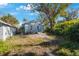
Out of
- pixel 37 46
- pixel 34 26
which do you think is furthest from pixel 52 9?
pixel 37 46

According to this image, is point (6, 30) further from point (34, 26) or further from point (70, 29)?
point (70, 29)

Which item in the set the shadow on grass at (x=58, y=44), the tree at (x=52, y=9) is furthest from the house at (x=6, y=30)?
the tree at (x=52, y=9)

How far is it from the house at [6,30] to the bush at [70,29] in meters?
0.39

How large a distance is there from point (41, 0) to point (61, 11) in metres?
0.20

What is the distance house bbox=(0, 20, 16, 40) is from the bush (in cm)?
39

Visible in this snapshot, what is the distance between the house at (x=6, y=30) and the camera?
7.30 feet

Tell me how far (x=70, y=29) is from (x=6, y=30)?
572mm

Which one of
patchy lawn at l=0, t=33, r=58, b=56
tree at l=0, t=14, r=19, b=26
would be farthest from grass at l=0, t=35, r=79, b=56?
tree at l=0, t=14, r=19, b=26

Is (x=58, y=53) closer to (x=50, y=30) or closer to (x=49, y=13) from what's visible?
(x=50, y=30)

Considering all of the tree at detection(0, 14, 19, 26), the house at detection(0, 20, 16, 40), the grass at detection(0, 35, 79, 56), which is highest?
the tree at detection(0, 14, 19, 26)

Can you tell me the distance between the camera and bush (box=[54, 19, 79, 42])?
2225 millimetres

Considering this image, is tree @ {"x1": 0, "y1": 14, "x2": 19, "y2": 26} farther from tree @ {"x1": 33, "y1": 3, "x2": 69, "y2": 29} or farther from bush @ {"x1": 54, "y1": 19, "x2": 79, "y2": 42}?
bush @ {"x1": 54, "y1": 19, "x2": 79, "y2": 42}

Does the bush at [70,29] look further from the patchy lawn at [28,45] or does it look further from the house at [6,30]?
the house at [6,30]

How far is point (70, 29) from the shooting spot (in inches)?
87.9
